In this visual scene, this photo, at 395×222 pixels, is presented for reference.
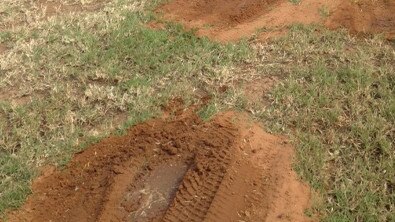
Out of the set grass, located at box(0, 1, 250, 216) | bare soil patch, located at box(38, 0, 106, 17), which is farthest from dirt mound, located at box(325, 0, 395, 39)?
bare soil patch, located at box(38, 0, 106, 17)

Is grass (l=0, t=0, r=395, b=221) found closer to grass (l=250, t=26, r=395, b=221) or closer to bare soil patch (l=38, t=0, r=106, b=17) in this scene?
grass (l=250, t=26, r=395, b=221)

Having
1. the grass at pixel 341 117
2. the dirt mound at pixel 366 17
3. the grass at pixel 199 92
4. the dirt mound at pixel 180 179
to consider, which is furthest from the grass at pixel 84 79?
the dirt mound at pixel 366 17

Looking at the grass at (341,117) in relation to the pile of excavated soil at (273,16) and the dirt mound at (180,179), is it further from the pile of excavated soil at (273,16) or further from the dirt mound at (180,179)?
the pile of excavated soil at (273,16)

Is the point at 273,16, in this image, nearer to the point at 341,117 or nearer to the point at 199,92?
the point at 199,92

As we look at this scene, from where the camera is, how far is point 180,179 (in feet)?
14.1

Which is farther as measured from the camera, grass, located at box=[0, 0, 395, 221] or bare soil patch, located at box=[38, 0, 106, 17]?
bare soil patch, located at box=[38, 0, 106, 17]

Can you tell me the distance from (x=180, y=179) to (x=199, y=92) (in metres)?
1.21

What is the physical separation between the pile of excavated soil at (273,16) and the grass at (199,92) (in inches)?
9.5

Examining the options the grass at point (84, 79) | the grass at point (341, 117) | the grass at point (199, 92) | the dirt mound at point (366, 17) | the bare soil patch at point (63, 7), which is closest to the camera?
the grass at point (341, 117)

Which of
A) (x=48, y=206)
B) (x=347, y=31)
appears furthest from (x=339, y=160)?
(x=48, y=206)

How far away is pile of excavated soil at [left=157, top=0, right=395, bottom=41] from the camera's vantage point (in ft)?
19.7

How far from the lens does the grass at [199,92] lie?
13.9 ft

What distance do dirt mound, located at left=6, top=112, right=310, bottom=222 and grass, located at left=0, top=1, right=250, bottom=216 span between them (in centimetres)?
23

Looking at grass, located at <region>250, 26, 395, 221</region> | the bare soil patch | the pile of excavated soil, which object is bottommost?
grass, located at <region>250, 26, 395, 221</region>
